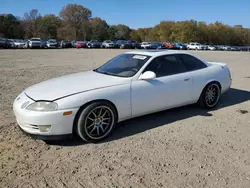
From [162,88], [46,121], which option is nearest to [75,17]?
[162,88]

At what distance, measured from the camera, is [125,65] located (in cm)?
492

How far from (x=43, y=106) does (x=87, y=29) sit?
7153 cm

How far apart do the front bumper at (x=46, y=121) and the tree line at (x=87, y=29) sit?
227ft

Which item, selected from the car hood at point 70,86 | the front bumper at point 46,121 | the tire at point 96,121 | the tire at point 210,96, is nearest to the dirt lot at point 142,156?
the tire at point 96,121

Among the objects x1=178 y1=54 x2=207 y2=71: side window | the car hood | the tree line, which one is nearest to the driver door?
x1=178 y1=54 x2=207 y2=71: side window

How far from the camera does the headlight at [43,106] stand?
3.66 meters

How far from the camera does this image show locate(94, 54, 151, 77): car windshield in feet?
15.3

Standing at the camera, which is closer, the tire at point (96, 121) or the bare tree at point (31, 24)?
the tire at point (96, 121)

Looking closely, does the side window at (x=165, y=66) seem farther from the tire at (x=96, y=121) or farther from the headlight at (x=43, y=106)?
the headlight at (x=43, y=106)

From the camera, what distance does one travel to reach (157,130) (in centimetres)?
446

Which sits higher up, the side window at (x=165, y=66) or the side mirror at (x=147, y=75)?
the side window at (x=165, y=66)

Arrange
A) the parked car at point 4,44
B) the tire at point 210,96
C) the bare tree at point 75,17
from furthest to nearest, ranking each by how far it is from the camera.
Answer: the bare tree at point 75,17 < the parked car at point 4,44 < the tire at point 210,96

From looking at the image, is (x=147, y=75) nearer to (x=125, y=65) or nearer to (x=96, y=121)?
(x=125, y=65)

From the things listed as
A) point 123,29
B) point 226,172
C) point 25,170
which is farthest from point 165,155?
point 123,29
